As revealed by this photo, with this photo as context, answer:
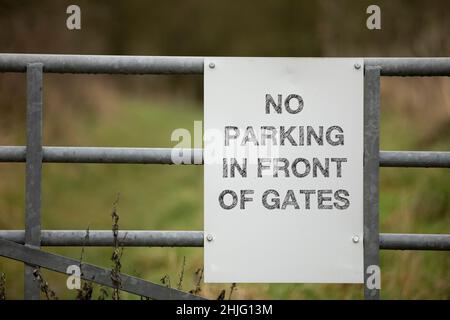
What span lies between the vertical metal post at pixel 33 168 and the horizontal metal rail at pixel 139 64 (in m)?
0.06

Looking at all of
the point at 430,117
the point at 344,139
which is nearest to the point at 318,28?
the point at 430,117

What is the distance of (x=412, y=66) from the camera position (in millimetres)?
2857

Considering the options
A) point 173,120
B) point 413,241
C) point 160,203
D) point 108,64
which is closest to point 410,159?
point 413,241

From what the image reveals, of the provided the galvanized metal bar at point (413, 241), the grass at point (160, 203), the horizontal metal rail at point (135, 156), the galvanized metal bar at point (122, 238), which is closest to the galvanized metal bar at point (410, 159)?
the horizontal metal rail at point (135, 156)

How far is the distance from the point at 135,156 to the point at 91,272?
440 millimetres

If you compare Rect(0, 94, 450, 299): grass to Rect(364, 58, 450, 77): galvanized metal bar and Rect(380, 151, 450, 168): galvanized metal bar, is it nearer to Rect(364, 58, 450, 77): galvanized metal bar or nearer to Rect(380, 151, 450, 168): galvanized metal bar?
Rect(380, 151, 450, 168): galvanized metal bar

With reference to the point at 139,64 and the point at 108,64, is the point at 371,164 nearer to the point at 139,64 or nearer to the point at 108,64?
the point at 139,64

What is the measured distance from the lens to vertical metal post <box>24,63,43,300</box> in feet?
9.29

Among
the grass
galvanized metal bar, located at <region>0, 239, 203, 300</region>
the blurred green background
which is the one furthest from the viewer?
the blurred green background

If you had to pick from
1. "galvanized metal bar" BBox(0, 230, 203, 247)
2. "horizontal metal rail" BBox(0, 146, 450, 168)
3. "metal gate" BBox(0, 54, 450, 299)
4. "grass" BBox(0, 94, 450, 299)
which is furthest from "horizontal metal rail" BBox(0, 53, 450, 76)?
"grass" BBox(0, 94, 450, 299)

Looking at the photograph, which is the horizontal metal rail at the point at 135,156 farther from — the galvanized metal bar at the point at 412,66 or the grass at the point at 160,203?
the grass at the point at 160,203

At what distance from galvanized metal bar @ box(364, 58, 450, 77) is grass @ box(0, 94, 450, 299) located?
1.61m

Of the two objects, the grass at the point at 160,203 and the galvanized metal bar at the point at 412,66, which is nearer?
the galvanized metal bar at the point at 412,66

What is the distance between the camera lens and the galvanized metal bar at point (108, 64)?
2.85 m
